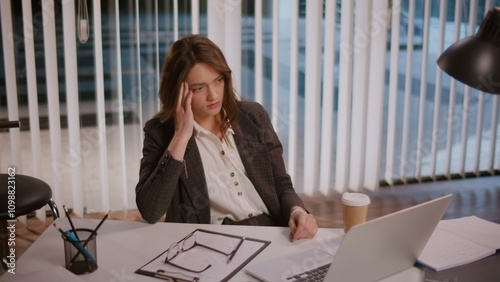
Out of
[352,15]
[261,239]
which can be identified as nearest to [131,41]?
[352,15]

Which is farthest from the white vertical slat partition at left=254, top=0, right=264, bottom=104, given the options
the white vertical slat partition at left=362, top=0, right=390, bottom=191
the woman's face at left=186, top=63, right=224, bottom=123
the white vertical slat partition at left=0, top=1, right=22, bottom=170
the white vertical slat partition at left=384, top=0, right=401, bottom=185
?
the woman's face at left=186, top=63, right=224, bottom=123

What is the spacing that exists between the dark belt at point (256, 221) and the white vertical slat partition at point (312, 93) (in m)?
1.67

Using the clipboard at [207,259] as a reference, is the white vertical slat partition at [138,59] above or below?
above

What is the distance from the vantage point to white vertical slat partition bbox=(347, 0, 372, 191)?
136 inches

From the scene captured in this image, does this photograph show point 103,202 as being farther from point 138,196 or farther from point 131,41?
point 138,196

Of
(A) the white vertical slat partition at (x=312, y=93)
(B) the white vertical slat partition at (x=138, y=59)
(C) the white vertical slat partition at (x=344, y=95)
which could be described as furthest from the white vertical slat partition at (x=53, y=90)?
(C) the white vertical slat partition at (x=344, y=95)

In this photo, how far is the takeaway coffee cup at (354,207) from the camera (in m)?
1.53

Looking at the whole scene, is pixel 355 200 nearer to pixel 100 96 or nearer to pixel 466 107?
pixel 100 96

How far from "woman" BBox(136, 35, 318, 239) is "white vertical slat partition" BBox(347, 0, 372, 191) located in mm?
1703

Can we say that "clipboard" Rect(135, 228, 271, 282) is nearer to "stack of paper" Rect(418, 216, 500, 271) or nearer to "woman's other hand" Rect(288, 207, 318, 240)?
"woman's other hand" Rect(288, 207, 318, 240)

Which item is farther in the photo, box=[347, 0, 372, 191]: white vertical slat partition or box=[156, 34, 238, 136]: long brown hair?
box=[347, 0, 372, 191]: white vertical slat partition

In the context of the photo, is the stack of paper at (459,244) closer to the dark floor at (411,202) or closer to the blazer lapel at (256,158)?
the blazer lapel at (256,158)

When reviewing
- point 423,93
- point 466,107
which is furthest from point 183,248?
point 466,107

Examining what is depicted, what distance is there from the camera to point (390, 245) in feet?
4.13
